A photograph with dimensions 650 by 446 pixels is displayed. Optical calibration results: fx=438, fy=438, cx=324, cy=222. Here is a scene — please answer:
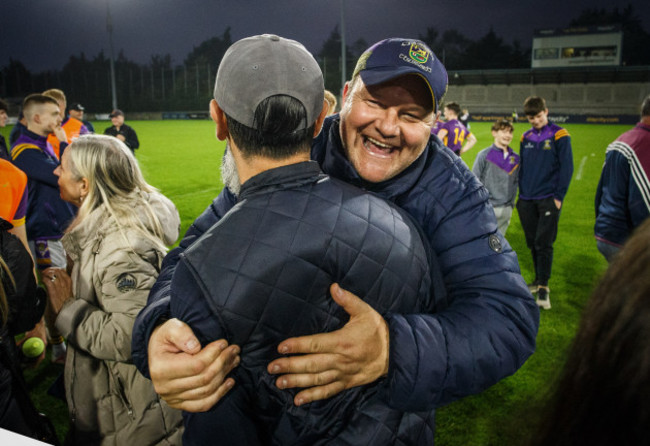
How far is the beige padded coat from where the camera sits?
2094 millimetres

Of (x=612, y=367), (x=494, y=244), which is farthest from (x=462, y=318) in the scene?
(x=612, y=367)

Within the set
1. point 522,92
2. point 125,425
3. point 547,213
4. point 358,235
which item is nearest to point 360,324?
point 358,235

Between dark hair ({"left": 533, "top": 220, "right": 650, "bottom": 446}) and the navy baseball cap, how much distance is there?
1077mm

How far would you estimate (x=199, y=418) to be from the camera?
3.52ft

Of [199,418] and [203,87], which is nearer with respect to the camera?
[199,418]

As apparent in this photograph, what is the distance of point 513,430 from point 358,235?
50 centimetres

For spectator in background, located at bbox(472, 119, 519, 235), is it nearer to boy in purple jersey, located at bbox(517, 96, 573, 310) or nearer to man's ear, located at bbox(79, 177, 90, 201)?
boy in purple jersey, located at bbox(517, 96, 573, 310)

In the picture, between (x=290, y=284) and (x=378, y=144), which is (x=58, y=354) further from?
(x=290, y=284)

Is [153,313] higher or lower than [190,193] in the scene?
higher

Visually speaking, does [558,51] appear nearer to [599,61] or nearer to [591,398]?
[599,61]

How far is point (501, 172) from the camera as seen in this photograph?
5.93 metres

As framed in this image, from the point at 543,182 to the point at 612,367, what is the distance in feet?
17.8

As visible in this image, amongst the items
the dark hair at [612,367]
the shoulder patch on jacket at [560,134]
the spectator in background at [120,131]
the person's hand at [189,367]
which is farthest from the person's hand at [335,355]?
the spectator in background at [120,131]

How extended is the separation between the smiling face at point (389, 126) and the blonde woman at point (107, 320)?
125cm
